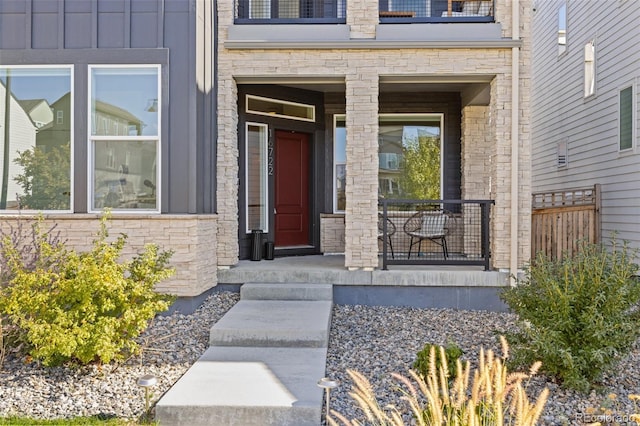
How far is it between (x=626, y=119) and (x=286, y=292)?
6.85m

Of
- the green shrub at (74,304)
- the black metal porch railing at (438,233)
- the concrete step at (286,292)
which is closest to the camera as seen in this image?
the green shrub at (74,304)

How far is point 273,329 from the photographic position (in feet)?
16.0

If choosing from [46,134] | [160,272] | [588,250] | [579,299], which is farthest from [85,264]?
[588,250]

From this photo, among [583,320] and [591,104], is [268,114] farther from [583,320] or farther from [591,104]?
[591,104]

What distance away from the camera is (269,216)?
8.23 metres

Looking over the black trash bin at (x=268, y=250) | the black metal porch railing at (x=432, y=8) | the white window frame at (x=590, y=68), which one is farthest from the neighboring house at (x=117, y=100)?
the white window frame at (x=590, y=68)

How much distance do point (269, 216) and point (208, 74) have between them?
268 centimetres

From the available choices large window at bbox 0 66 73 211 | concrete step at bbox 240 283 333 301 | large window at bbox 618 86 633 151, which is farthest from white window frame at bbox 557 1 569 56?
large window at bbox 0 66 73 211

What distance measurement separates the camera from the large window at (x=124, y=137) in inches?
231

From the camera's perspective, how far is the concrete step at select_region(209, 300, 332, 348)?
4.80 m

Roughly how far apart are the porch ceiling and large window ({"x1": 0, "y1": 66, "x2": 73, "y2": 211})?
7.62 feet

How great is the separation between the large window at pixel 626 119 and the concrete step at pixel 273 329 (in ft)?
21.7

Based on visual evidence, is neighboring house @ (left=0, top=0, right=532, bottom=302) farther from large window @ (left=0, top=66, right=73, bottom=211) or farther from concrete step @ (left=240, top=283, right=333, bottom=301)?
concrete step @ (left=240, top=283, right=333, bottom=301)

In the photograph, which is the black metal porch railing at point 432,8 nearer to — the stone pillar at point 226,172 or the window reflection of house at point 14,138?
the stone pillar at point 226,172
